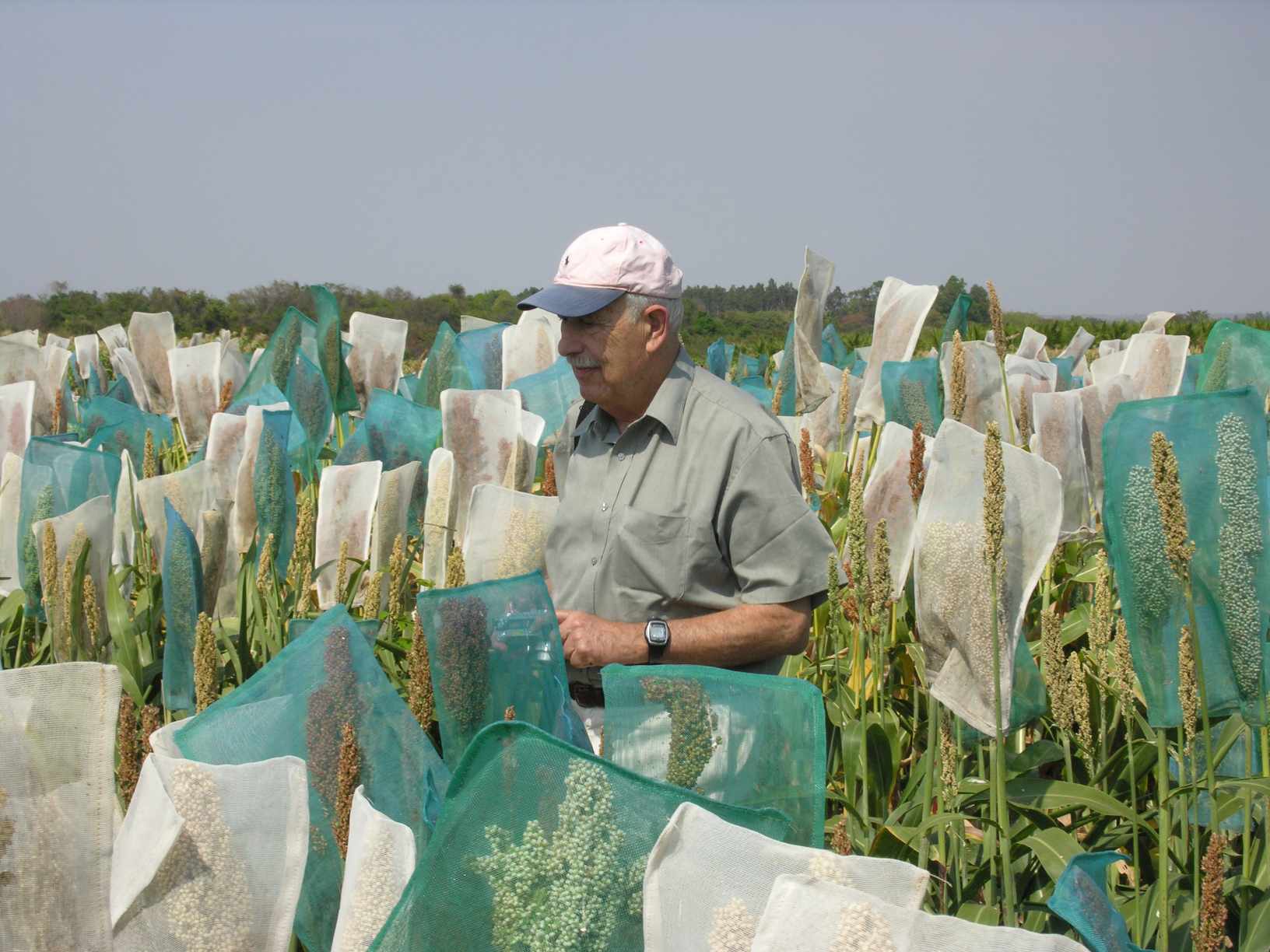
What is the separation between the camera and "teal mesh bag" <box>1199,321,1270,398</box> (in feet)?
12.3

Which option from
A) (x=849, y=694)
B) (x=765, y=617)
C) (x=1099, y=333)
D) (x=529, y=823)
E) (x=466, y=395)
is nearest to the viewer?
(x=529, y=823)

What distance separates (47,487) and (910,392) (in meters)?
2.71

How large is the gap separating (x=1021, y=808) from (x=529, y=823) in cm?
149

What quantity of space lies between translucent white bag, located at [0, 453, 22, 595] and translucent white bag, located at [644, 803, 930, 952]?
9.37 feet

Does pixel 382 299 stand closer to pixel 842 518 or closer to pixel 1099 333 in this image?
pixel 1099 333

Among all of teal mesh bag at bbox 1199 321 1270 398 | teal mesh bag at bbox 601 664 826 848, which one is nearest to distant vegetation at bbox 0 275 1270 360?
teal mesh bag at bbox 1199 321 1270 398

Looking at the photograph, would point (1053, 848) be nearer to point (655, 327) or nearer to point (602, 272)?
point (655, 327)

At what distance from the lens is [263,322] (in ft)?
53.5

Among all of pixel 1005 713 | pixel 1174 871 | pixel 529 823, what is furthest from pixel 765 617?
pixel 529 823

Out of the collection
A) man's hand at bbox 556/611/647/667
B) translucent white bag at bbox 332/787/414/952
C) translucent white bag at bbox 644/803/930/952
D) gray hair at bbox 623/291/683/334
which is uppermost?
gray hair at bbox 623/291/683/334

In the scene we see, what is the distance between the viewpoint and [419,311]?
15586 millimetres

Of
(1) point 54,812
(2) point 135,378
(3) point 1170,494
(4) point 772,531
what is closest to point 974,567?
(4) point 772,531

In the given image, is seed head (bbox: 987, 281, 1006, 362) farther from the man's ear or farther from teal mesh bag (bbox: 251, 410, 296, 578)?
teal mesh bag (bbox: 251, 410, 296, 578)

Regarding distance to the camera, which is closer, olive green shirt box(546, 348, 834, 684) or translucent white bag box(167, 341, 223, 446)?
olive green shirt box(546, 348, 834, 684)
